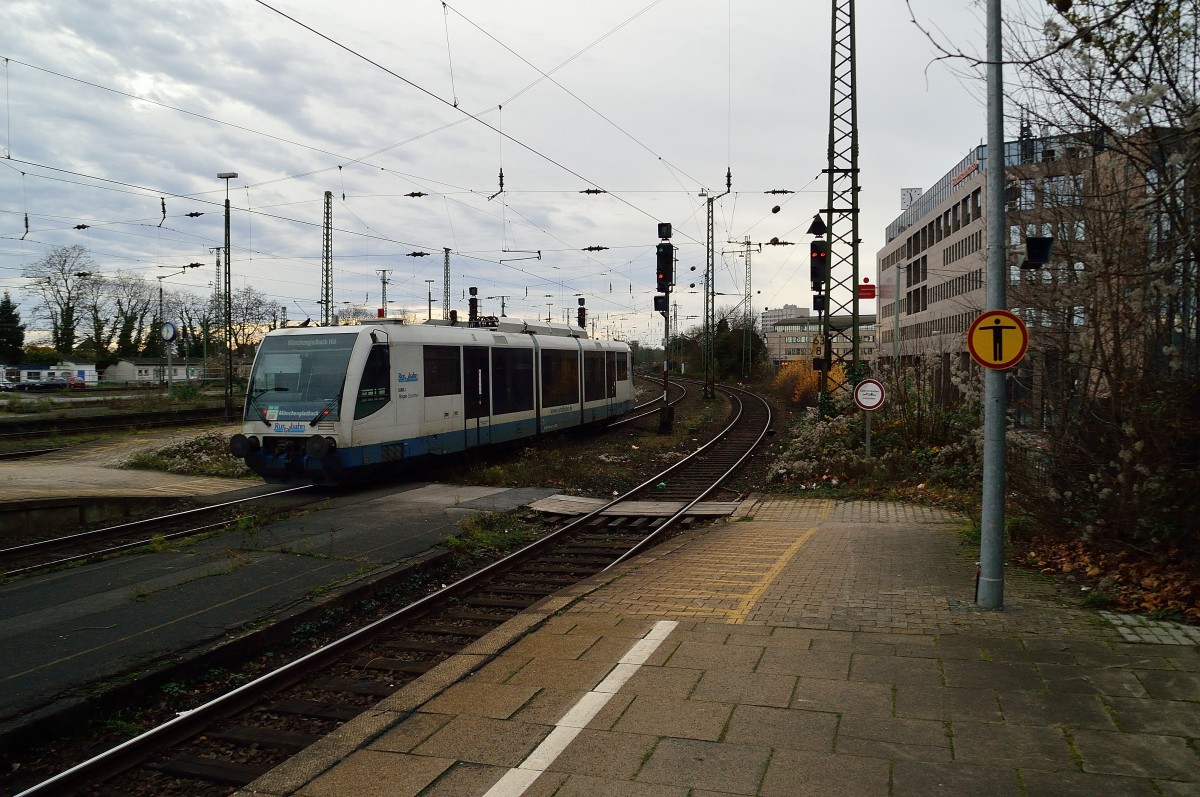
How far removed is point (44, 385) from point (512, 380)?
52780mm

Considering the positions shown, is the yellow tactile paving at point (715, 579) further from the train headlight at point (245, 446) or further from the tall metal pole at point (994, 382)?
the train headlight at point (245, 446)

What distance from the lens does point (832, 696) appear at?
4.75m

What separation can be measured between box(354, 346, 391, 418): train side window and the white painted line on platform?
832 centimetres

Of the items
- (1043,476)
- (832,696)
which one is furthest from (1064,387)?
(832,696)

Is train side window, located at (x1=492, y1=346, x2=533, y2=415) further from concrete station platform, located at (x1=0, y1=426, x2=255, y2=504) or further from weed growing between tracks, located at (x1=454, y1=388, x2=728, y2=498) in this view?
concrete station platform, located at (x1=0, y1=426, x2=255, y2=504)

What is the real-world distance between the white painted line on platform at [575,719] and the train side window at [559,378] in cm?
1401

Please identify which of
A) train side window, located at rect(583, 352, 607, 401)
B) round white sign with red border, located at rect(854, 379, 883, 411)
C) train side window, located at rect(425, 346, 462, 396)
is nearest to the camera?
train side window, located at rect(425, 346, 462, 396)

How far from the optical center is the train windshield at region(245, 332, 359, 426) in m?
13.2

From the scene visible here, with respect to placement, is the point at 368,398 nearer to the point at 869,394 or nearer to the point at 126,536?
the point at 126,536

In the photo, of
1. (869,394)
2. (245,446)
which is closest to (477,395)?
(245,446)

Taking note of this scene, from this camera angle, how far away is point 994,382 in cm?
657

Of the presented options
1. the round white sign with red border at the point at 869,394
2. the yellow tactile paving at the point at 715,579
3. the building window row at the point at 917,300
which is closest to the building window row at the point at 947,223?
the building window row at the point at 917,300

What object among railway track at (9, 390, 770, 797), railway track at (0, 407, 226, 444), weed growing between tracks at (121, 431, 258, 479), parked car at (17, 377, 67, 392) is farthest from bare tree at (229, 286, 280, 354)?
railway track at (9, 390, 770, 797)

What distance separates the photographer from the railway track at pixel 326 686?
4379mm
